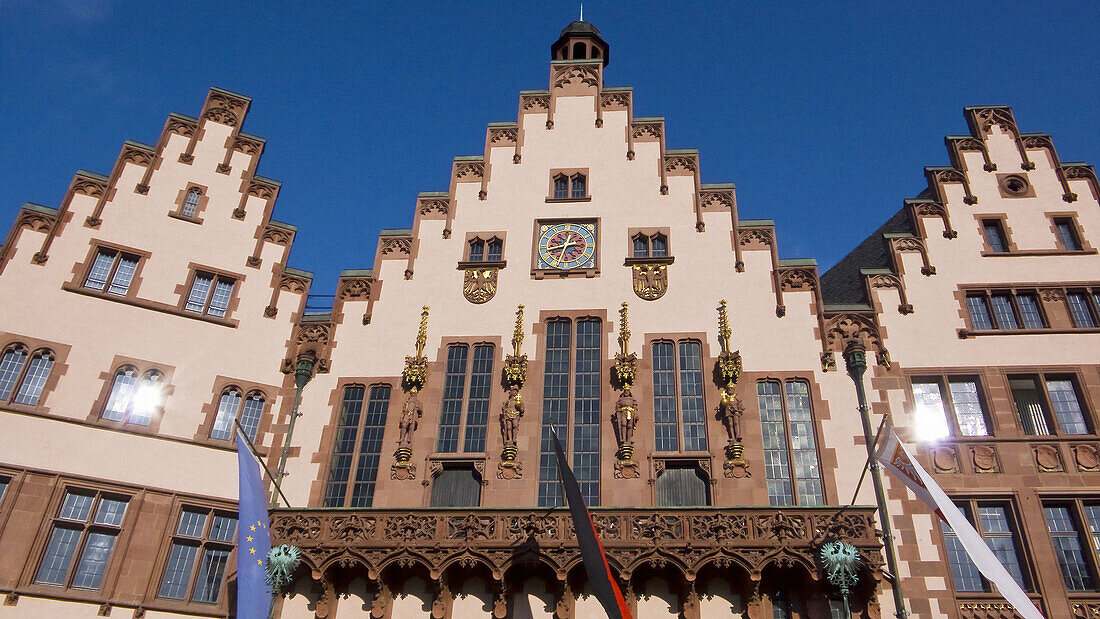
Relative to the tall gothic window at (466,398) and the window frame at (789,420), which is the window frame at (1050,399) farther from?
the tall gothic window at (466,398)

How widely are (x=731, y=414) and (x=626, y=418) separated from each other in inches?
110

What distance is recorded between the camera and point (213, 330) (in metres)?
25.9

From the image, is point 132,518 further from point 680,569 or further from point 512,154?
point 512,154

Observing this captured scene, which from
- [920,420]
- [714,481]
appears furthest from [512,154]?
[920,420]

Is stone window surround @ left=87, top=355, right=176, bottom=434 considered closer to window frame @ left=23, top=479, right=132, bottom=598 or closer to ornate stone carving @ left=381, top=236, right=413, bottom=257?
window frame @ left=23, top=479, right=132, bottom=598

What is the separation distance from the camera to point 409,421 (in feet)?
80.2

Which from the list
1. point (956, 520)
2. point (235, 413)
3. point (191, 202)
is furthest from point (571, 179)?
point (956, 520)

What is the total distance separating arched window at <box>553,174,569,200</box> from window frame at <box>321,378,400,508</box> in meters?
8.36

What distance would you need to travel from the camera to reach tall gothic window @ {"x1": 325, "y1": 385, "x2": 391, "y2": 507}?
944 inches

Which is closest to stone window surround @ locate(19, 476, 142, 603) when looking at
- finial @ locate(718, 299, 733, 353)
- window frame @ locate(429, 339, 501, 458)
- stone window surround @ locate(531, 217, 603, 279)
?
window frame @ locate(429, 339, 501, 458)

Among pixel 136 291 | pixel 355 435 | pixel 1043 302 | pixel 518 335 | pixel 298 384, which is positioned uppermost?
pixel 1043 302

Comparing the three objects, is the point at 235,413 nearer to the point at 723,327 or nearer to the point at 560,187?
the point at 560,187

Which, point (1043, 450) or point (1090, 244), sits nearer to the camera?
point (1043, 450)

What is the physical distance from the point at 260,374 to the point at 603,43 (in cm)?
1856
